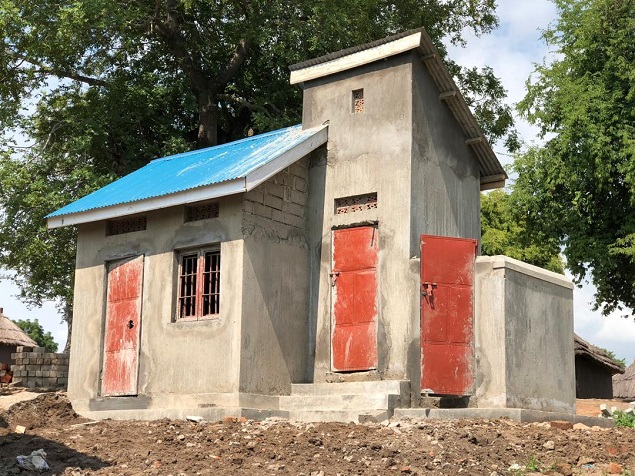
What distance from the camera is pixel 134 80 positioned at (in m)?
26.8

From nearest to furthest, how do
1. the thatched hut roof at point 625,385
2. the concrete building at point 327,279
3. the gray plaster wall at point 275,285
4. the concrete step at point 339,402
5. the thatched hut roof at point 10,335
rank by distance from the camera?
the concrete step at point 339,402, the concrete building at point 327,279, the gray plaster wall at point 275,285, the thatched hut roof at point 10,335, the thatched hut roof at point 625,385

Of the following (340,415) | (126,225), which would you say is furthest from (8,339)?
(340,415)

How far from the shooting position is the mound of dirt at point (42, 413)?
595 inches

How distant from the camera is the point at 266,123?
2466cm

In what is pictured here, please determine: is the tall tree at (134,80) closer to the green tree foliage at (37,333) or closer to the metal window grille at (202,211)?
the metal window grille at (202,211)

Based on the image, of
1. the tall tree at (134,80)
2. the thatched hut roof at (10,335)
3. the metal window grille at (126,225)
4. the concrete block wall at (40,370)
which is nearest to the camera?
the metal window grille at (126,225)

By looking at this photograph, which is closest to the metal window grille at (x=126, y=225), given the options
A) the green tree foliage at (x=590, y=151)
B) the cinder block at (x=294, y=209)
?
the cinder block at (x=294, y=209)

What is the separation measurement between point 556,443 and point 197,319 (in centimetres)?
625

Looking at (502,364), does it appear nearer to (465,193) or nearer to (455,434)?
(455,434)

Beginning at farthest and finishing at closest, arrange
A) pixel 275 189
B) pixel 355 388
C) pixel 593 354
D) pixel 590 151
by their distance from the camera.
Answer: pixel 593 354 → pixel 590 151 → pixel 275 189 → pixel 355 388

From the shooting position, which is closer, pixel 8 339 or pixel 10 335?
pixel 8 339

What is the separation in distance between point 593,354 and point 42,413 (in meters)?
23.3

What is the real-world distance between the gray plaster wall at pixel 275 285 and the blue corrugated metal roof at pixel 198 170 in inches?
22.0

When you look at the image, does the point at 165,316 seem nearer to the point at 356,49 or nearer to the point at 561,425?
the point at 356,49
